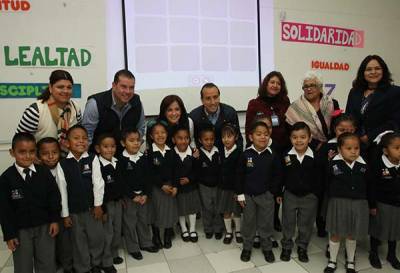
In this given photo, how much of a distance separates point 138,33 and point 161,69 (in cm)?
43

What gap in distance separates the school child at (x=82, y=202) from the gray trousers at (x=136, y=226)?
246 millimetres

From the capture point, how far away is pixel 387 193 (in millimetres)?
2076

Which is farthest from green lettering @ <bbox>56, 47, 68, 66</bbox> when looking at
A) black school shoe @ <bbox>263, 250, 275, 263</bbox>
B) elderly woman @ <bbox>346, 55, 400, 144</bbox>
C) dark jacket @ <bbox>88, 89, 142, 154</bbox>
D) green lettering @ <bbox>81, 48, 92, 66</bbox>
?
elderly woman @ <bbox>346, 55, 400, 144</bbox>

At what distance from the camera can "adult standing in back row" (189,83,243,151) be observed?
101 inches

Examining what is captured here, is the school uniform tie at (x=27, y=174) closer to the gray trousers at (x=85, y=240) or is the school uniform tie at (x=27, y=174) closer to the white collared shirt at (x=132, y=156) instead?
the gray trousers at (x=85, y=240)

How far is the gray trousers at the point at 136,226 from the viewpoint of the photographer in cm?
231

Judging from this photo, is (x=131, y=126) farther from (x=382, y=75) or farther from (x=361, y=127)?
(x=382, y=75)

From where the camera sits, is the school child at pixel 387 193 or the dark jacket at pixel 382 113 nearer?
the school child at pixel 387 193

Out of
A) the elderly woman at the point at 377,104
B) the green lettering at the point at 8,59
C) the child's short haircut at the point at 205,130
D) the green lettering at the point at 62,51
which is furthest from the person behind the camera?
the green lettering at the point at 62,51

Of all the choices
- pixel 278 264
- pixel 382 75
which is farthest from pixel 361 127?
pixel 278 264

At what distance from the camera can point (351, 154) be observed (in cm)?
201

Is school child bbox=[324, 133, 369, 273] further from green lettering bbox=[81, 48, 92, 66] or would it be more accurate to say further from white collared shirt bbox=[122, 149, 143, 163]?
green lettering bbox=[81, 48, 92, 66]

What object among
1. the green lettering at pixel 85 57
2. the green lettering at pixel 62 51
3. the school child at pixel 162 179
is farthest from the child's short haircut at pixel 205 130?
the green lettering at pixel 62 51

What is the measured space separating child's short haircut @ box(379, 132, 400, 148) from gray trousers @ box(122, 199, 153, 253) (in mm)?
1785
